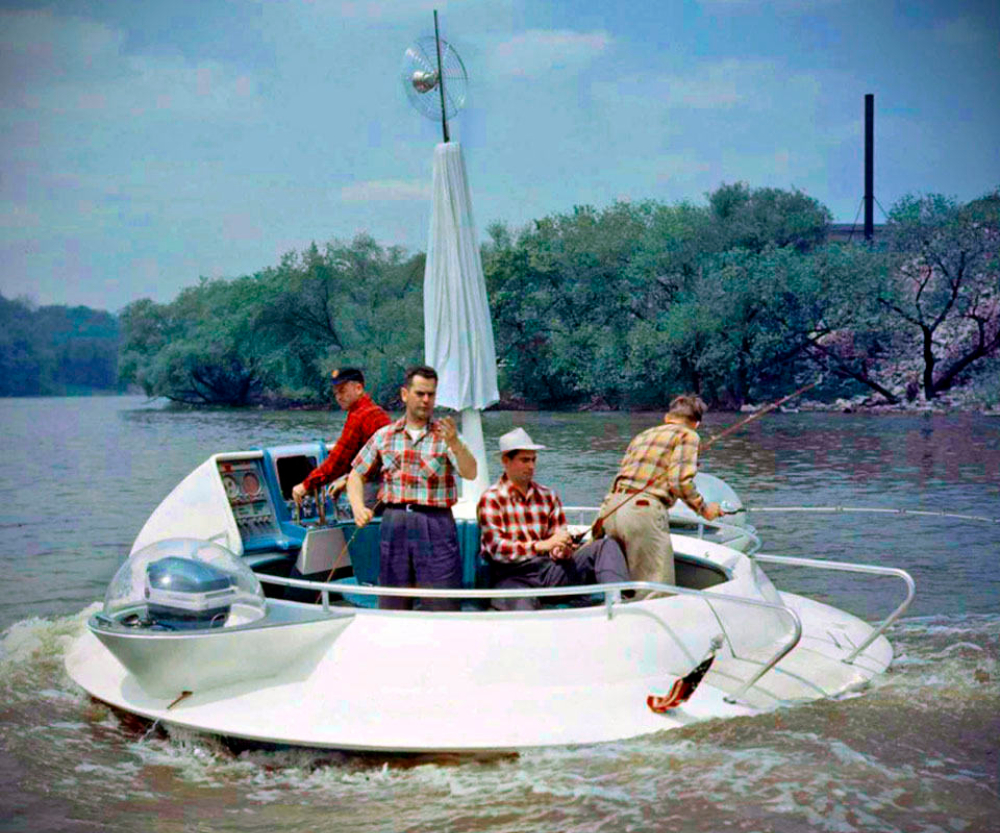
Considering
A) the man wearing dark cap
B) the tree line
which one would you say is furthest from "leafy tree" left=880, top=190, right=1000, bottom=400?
the man wearing dark cap

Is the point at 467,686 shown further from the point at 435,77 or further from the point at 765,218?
the point at 765,218

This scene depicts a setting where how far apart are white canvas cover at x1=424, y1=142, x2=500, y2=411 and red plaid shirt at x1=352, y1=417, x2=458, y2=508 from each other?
3.59 feet

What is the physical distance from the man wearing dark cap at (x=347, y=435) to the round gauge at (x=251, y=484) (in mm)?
558

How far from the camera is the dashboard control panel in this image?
7.71m

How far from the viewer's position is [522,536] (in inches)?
255

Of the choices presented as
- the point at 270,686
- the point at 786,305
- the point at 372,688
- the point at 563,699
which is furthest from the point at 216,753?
the point at 786,305

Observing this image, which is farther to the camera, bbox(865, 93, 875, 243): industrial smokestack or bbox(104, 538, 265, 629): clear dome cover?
bbox(865, 93, 875, 243): industrial smokestack

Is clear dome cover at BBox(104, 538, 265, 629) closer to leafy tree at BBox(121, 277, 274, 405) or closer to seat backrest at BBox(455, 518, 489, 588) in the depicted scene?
seat backrest at BBox(455, 518, 489, 588)

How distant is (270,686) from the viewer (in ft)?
19.8

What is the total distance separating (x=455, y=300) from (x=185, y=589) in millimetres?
2556

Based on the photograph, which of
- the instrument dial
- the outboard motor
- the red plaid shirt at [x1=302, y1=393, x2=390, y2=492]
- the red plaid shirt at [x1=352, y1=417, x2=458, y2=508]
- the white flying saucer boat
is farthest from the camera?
the instrument dial

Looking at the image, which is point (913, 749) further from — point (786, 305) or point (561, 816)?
point (786, 305)

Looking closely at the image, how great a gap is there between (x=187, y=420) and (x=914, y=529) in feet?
129

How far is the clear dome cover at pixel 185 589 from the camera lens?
5988 millimetres
